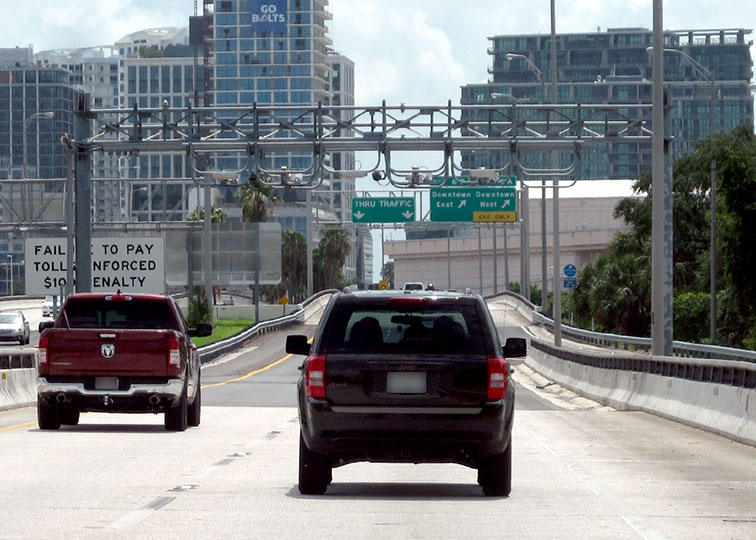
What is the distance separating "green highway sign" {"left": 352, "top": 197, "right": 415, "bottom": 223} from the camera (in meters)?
85.2

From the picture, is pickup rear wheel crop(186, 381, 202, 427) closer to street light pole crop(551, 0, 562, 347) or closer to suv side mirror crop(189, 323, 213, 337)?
suv side mirror crop(189, 323, 213, 337)

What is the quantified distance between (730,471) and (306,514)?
19.1ft

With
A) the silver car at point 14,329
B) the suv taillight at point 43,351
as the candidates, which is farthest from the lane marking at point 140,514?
the silver car at point 14,329

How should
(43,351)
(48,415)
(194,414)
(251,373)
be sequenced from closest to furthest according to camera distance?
(43,351) → (48,415) → (194,414) → (251,373)

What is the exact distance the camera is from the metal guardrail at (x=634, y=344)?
131 ft

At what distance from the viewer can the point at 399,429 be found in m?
11.9

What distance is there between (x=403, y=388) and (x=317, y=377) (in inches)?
28.1

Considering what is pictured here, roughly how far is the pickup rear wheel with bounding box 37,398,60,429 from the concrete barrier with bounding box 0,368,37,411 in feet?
19.3

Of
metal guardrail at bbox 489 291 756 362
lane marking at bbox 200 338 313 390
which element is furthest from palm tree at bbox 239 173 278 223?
lane marking at bbox 200 338 313 390

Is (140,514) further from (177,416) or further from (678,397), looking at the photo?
(678,397)

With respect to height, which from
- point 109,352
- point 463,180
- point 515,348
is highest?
point 463,180

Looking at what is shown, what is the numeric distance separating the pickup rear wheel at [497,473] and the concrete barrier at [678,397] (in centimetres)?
686

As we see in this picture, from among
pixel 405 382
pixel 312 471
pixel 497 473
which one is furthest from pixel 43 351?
pixel 497 473

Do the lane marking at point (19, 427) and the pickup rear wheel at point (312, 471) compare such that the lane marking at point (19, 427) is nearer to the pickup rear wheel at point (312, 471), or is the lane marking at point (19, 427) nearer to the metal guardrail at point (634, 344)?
the pickup rear wheel at point (312, 471)
